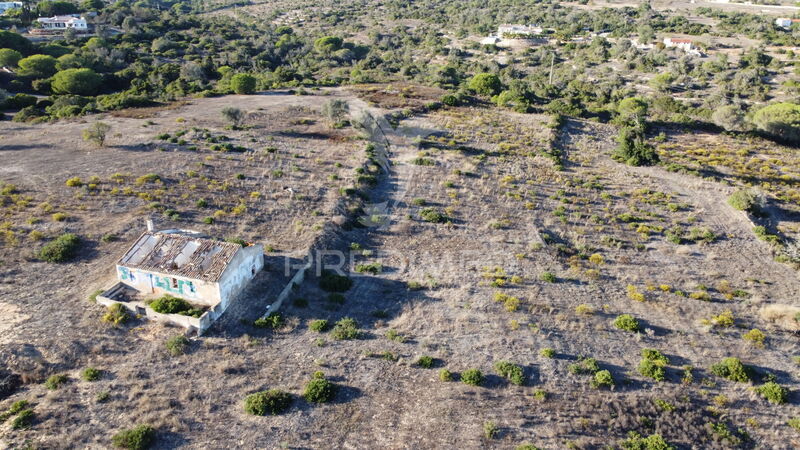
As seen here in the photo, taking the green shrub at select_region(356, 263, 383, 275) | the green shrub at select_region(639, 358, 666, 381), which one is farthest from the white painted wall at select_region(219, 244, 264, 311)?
the green shrub at select_region(639, 358, 666, 381)

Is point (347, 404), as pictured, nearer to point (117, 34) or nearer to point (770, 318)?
point (770, 318)

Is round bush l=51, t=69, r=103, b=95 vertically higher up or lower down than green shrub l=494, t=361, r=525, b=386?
higher up

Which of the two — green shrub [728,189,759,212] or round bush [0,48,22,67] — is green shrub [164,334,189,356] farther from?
round bush [0,48,22,67]

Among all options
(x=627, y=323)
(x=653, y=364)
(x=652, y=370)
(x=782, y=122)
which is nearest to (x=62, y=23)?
(x=627, y=323)

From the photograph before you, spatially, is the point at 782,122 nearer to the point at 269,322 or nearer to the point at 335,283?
the point at 335,283

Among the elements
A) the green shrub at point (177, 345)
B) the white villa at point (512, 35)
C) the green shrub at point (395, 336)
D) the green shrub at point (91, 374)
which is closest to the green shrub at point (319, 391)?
the green shrub at point (395, 336)

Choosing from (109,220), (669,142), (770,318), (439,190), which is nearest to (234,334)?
(109,220)
